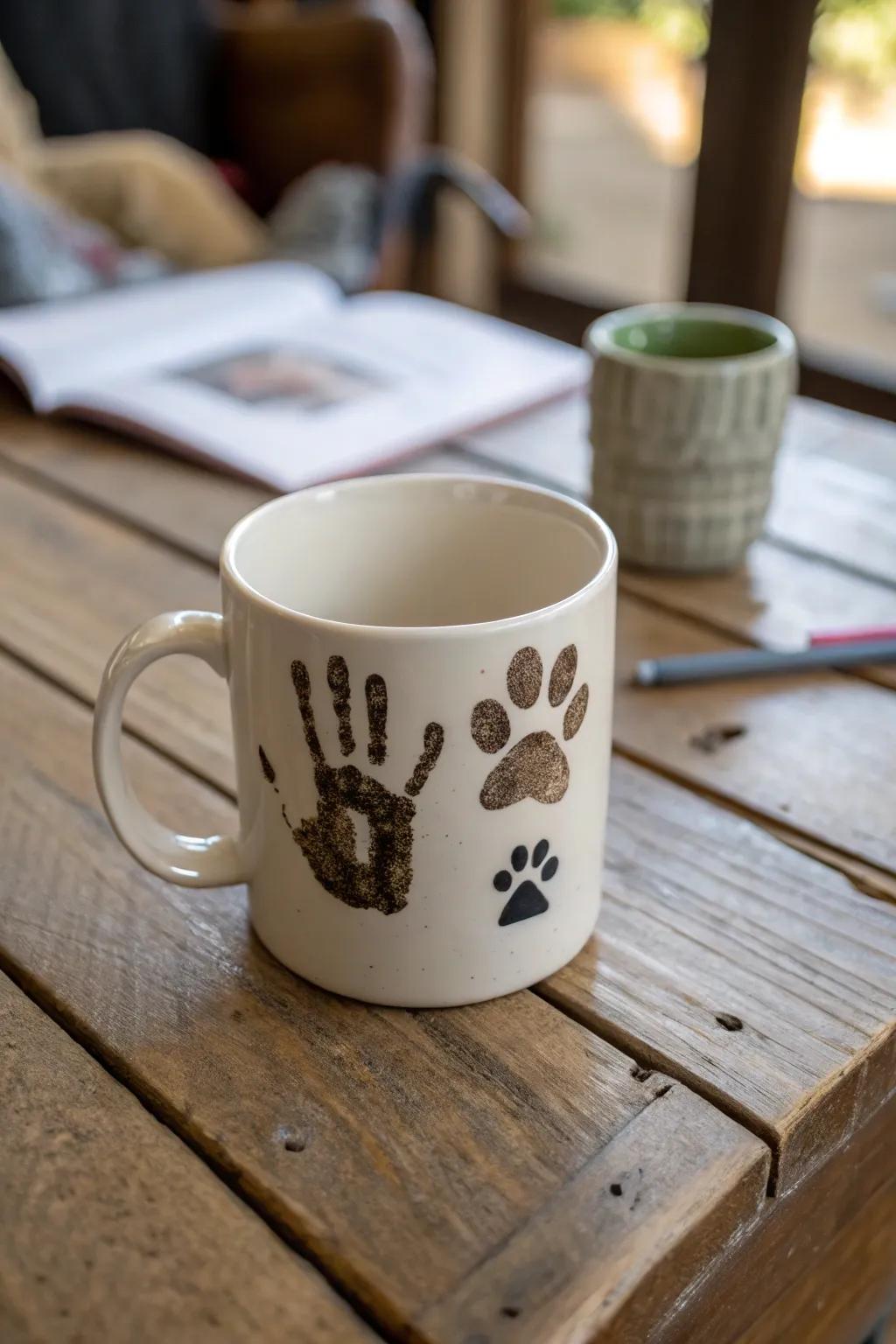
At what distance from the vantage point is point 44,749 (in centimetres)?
52

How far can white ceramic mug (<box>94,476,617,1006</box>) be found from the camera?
0.34 metres

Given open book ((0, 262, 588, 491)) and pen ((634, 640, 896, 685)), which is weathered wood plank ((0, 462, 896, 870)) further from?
open book ((0, 262, 588, 491))

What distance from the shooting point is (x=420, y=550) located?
1.44ft

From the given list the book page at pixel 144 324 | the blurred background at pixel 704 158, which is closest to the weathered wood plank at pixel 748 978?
the book page at pixel 144 324

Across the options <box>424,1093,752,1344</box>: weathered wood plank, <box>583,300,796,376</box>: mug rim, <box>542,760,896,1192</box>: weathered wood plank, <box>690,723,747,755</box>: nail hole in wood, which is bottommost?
<box>690,723,747,755</box>: nail hole in wood

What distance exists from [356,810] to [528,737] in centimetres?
5

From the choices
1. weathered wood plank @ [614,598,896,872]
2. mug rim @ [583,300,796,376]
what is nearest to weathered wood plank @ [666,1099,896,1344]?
weathered wood plank @ [614,598,896,872]

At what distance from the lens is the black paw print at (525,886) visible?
0.36m

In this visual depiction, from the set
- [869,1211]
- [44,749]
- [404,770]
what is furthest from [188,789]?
[869,1211]

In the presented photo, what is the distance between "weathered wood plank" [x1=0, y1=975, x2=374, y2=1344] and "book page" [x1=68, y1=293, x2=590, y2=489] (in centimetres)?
47

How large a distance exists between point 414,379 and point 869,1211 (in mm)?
592

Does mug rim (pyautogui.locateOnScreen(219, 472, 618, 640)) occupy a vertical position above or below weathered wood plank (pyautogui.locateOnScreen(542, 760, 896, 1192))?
above

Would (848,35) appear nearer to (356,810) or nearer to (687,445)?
(687,445)

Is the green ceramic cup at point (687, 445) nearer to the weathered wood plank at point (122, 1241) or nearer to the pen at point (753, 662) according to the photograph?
the pen at point (753, 662)
